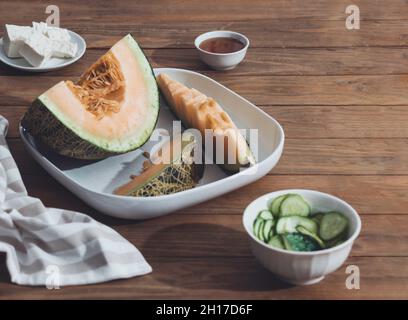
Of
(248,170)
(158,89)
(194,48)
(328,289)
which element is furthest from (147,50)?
(328,289)

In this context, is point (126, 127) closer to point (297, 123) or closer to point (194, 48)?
point (297, 123)

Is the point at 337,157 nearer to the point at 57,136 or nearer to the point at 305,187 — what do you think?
the point at 305,187

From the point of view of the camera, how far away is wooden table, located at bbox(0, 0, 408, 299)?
1232mm

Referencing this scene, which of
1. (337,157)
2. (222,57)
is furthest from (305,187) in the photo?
(222,57)

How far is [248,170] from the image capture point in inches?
54.7

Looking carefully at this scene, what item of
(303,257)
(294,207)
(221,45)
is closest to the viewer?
(303,257)

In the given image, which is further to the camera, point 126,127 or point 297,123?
point 297,123

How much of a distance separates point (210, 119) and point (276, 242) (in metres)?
0.38

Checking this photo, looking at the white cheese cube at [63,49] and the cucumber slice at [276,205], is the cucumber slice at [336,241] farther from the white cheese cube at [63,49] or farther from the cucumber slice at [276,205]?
the white cheese cube at [63,49]

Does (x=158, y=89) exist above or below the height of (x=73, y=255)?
above

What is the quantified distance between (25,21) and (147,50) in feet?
1.34

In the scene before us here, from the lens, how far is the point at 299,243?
3.88ft

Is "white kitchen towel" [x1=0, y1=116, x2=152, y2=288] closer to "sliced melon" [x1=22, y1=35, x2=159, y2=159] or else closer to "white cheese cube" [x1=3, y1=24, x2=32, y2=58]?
"sliced melon" [x1=22, y1=35, x2=159, y2=159]
